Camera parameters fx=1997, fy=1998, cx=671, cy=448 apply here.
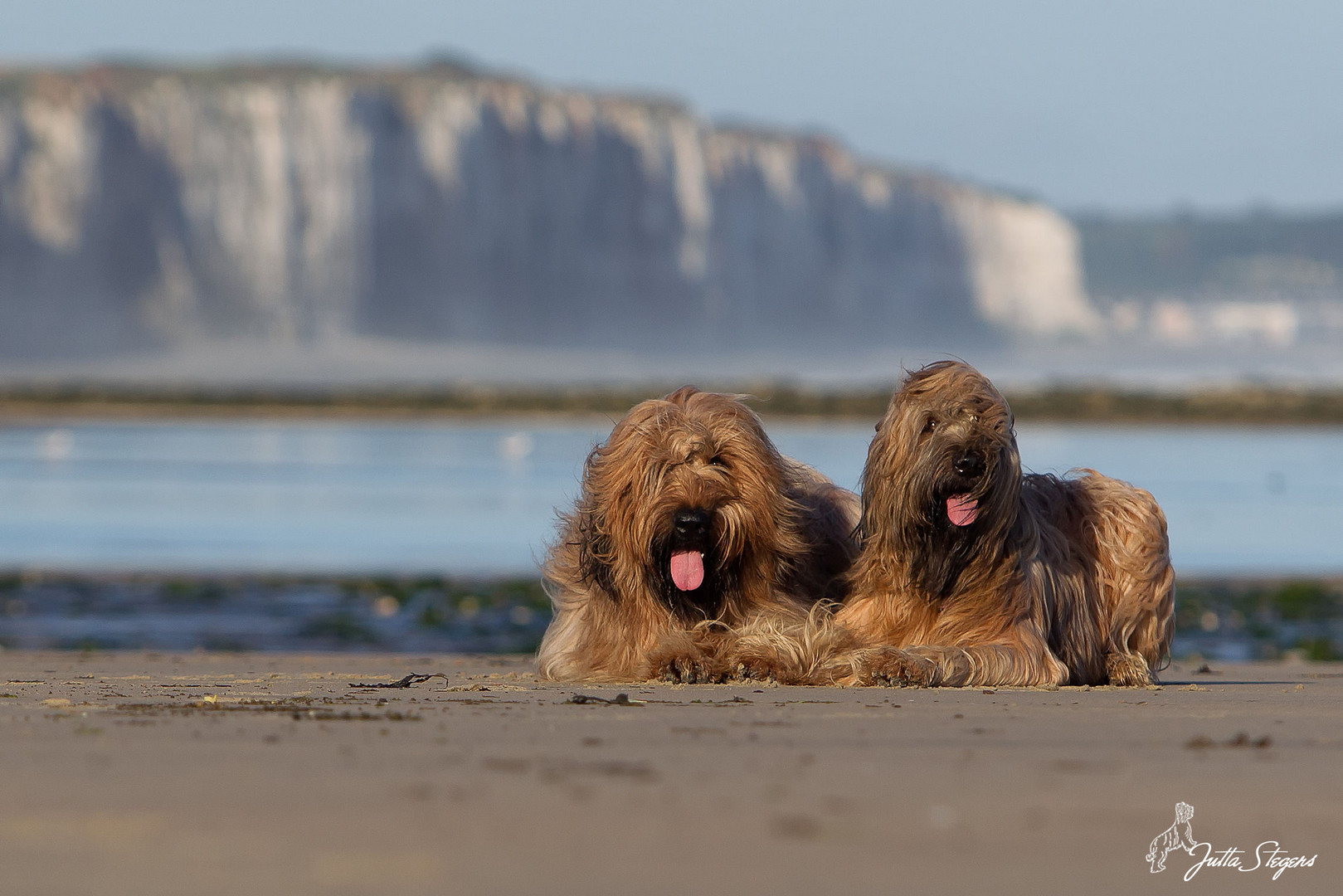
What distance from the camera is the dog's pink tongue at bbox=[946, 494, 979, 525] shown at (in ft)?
21.6

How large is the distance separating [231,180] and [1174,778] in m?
71.9

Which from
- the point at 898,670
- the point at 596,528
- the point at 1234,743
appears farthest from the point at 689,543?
the point at 1234,743

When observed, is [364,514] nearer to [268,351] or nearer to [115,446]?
[115,446]

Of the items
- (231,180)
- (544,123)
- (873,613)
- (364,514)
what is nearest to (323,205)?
(231,180)

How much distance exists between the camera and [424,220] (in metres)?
78.5

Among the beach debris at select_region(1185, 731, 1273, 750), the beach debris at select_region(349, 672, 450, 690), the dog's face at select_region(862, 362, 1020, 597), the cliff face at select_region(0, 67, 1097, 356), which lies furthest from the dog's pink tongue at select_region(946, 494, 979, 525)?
the cliff face at select_region(0, 67, 1097, 356)

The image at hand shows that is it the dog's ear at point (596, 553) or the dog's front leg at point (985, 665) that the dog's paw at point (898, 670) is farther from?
the dog's ear at point (596, 553)

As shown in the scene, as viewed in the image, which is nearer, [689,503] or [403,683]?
[689,503]

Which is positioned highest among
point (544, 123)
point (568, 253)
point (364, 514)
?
point (544, 123)

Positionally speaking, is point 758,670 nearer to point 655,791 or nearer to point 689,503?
point 689,503

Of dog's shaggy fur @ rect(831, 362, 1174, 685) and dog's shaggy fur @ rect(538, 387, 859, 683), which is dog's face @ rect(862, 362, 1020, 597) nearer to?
dog's shaggy fur @ rect(831, 362, 1174, 685)

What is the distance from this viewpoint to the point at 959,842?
3717 mm

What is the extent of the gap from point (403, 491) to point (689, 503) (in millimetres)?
22005

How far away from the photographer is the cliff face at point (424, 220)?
239ft
